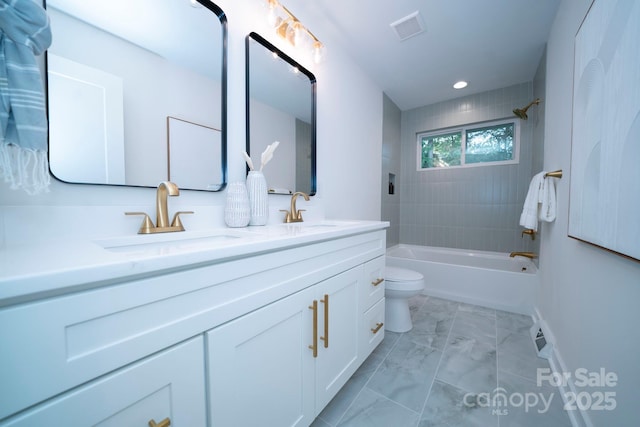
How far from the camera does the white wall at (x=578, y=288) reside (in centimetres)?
75

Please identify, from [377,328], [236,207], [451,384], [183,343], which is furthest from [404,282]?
[183,343]

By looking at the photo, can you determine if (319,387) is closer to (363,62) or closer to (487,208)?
(363,62)

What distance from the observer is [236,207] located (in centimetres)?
108

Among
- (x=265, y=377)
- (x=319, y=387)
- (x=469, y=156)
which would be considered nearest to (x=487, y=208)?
(x=469, y=156)

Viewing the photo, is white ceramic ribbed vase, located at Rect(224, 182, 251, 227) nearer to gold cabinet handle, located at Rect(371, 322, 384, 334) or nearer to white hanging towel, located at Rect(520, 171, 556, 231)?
gold cabinet handle, located at Rect(371, 322, 384, 334)

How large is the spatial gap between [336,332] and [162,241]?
80cm

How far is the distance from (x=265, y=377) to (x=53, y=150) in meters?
0.94

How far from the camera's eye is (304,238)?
83 centimetres

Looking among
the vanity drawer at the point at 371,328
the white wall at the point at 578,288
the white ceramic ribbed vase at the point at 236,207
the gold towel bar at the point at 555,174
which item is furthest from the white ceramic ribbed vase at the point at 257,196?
the gold towel bar at the point at 555,174

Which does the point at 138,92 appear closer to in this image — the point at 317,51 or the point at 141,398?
the point at 141,398

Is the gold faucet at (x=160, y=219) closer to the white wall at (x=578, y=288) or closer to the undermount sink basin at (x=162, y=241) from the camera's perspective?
the undermount sink basin at (x=162, y=241)

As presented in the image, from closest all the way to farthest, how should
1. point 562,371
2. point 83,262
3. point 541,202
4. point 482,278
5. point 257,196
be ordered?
1. point 83,262
2. point 257,196
3. point 562,371
4. point 541,202
5. point 482,278

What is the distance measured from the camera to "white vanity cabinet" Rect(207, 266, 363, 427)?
613mm

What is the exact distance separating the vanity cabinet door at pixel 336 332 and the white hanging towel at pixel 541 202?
1.38 m
